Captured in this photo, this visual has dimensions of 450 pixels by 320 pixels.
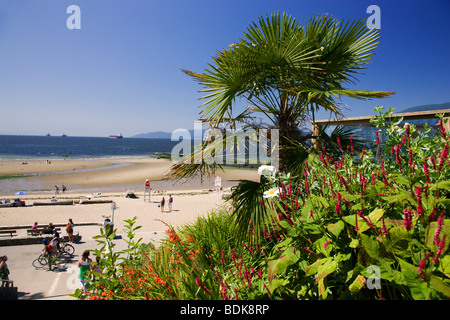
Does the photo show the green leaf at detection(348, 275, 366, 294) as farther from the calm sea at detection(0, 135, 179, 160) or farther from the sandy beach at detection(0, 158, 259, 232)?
the calm sea at detection(0, 135, 179, 160)

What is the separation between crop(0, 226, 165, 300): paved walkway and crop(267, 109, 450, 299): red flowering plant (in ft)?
14.6

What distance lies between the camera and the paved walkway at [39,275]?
6910 millimetres

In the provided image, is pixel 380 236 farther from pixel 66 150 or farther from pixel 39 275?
pixel 66 150

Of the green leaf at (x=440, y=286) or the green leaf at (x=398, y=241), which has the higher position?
the green leaf at (x=398, y=241)

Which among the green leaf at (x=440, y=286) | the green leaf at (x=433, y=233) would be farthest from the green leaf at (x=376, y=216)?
the green leaf at (x=440, y=286)

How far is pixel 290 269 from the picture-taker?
1.59m

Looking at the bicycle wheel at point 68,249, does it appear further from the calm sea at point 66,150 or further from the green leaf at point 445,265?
the calm sea at point 66,150

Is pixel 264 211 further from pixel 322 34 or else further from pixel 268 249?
pixel 322 34

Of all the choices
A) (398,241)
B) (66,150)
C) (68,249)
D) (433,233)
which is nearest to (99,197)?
(68,249)

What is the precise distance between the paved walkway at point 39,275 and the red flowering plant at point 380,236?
14.6 ft

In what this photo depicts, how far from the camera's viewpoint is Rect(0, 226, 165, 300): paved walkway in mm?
6910
